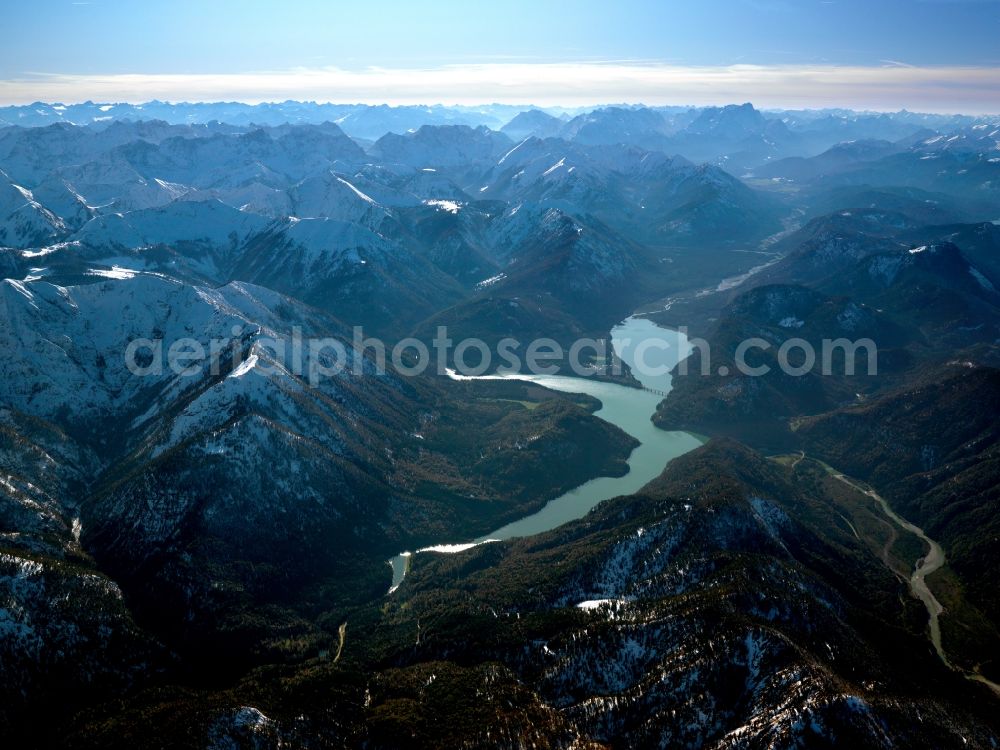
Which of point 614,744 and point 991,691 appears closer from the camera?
point 614,744

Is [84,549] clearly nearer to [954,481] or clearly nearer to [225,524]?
[225,524]

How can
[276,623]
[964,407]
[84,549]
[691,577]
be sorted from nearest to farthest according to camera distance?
[691,577] → [276,623] → [84,549] → [964,407]

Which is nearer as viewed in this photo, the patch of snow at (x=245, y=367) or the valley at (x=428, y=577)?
the valley at (x=428, y=577)

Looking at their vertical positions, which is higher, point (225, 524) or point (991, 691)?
point (225, 524)

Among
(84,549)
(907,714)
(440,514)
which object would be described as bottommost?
(440,514)

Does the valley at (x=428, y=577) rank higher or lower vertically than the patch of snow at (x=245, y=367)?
lower

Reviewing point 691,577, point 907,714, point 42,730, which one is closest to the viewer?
point 907,714

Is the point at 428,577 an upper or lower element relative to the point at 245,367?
lower

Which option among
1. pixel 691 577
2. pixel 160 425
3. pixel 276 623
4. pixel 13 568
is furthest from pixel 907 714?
pixel 160 425

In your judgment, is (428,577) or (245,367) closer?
(428,577)

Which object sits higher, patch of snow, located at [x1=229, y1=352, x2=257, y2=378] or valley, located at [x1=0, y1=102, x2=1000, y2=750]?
patch of snow, located at [x1=229, y1=352, x2=257, y2=378]

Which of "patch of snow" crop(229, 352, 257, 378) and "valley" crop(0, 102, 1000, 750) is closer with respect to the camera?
"valley" crop(0, 102, 1000, 750)
